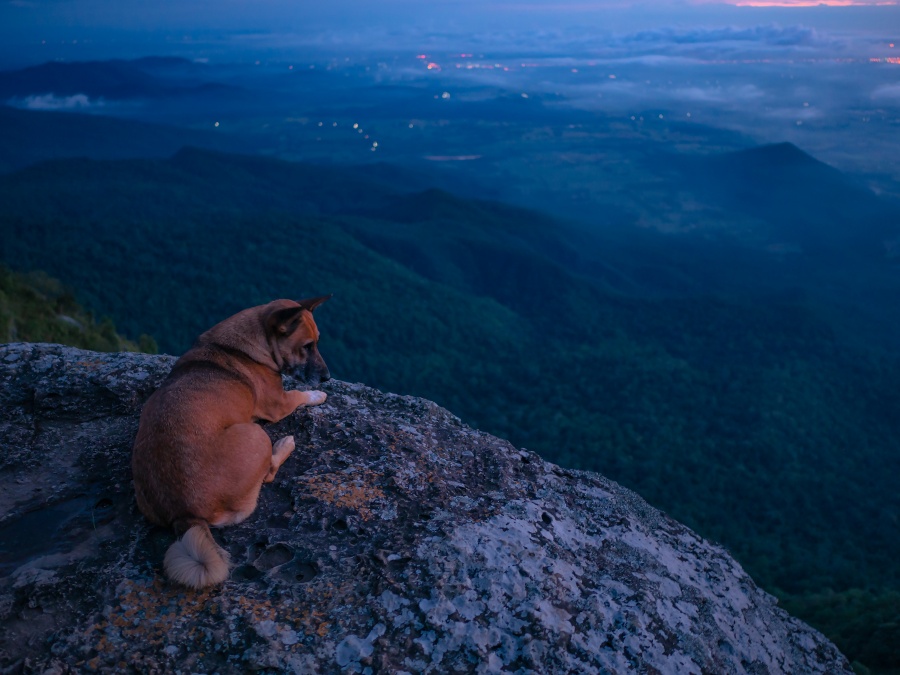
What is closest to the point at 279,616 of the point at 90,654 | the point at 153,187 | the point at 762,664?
the point at 90,654

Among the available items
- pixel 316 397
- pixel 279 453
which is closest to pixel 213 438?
pixel 279 453

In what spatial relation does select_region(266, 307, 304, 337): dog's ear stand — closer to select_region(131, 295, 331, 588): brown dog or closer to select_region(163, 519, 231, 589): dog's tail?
select_region(131, 295, 331, 588): brown dog

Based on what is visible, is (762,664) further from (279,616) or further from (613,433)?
(613,433)

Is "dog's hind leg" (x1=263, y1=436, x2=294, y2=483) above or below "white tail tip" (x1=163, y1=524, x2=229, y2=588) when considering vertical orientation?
below

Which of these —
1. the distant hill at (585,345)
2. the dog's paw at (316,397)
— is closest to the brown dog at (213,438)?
the dog's paw at (316,397)

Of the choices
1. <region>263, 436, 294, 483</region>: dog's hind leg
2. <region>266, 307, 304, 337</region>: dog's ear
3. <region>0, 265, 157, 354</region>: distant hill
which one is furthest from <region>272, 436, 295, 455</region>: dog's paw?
<region>0, 265, 157, 354</region>: distant hill

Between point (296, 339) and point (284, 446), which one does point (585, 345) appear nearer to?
point (296, 339)

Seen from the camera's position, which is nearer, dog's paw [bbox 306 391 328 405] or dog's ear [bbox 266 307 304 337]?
dog's ear [bbox 266 307 304 337]
